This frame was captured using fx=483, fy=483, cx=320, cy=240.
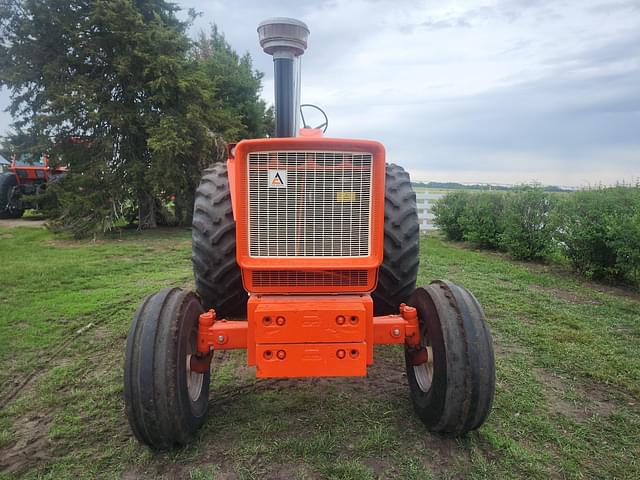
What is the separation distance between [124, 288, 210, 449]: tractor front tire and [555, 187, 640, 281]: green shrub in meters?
6.16

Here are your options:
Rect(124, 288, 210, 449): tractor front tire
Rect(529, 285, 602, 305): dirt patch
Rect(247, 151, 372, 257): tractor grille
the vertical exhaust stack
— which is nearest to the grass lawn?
Rect(124, 288, 210, 449): tractor front tire

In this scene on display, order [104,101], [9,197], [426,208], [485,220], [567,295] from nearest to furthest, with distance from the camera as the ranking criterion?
[567,295] < [485,220] < [104,101] < [426,208] < [9,197]

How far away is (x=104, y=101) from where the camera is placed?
1196 cm

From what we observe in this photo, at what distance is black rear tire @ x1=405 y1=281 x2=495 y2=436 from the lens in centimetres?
268

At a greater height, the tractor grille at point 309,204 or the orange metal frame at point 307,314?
the tractor grille at point 309,204

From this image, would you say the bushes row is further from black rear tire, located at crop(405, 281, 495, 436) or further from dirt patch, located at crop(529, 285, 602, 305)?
black rear tire, located at crop(405, 281, 495, 436)

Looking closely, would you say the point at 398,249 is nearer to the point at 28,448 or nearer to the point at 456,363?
the point at 456,363

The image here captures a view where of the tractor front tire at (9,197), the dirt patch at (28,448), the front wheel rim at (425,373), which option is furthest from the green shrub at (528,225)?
the tractor front tire at (9,197)

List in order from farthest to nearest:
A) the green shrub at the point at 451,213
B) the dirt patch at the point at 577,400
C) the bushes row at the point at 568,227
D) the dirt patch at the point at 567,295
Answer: the green shrub at the point at 451,213, the bushes row at the point at 568,227, the dirt patch at the point at 567,295, the dirt patch at the point at 577,400

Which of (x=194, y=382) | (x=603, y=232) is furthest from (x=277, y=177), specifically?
(x=603, y=232)

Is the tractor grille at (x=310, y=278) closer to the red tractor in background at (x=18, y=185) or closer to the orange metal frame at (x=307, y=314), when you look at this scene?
the orange metal frame at (x=307, y=314)

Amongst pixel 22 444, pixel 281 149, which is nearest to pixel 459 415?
pixel 281 149

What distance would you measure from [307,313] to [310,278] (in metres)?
0.26

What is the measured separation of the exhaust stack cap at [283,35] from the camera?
340cm
